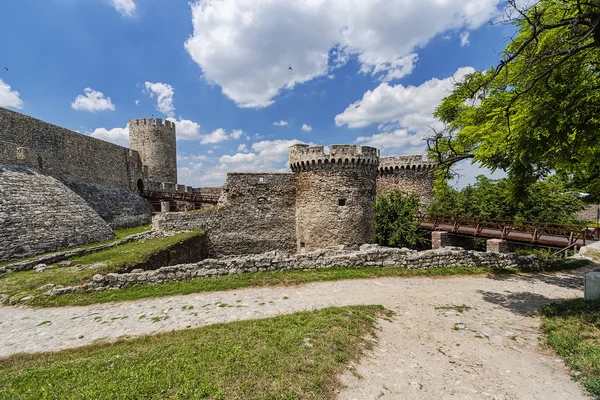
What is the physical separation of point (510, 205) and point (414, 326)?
799 inches

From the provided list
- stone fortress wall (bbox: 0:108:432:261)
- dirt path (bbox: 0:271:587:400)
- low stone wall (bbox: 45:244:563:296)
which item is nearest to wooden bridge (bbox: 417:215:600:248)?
low stone wall (bbox: 45:244:563:296)

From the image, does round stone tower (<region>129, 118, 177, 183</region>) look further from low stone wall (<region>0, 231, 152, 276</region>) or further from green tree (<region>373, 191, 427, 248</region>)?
green tree (<region>373, 191, 427, 248</region>)

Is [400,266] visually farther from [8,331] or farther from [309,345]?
[8,331]

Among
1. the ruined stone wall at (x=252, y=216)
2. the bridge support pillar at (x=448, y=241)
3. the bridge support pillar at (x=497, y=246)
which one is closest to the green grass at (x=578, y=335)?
the bridge support pillar at (x=497, y=246)

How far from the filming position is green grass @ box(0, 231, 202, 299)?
880 cm

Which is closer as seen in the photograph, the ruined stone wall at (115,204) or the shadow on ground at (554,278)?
the shadow on ground at (554,278)

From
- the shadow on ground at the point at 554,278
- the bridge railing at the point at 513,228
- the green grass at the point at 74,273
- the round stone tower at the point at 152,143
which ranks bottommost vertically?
the shadow on ground at the point at 554,278

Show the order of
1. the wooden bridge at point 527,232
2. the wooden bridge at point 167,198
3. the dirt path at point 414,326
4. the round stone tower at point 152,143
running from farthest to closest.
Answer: the round stone tower at point 152,143 → the wooden bridge at point 167,198 → the wooden bridge at point 527,232 → the dirt path at point 414,326

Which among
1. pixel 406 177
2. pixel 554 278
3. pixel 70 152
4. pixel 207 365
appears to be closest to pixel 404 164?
pixel 406 177

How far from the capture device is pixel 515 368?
16.6ft

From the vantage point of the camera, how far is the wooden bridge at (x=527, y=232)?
1499 cm

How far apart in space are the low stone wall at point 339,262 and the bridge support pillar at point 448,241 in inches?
114

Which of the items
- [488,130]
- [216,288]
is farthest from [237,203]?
[488,130]

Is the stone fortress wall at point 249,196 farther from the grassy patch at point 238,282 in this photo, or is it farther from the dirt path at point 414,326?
the dirt path at point 414,326
